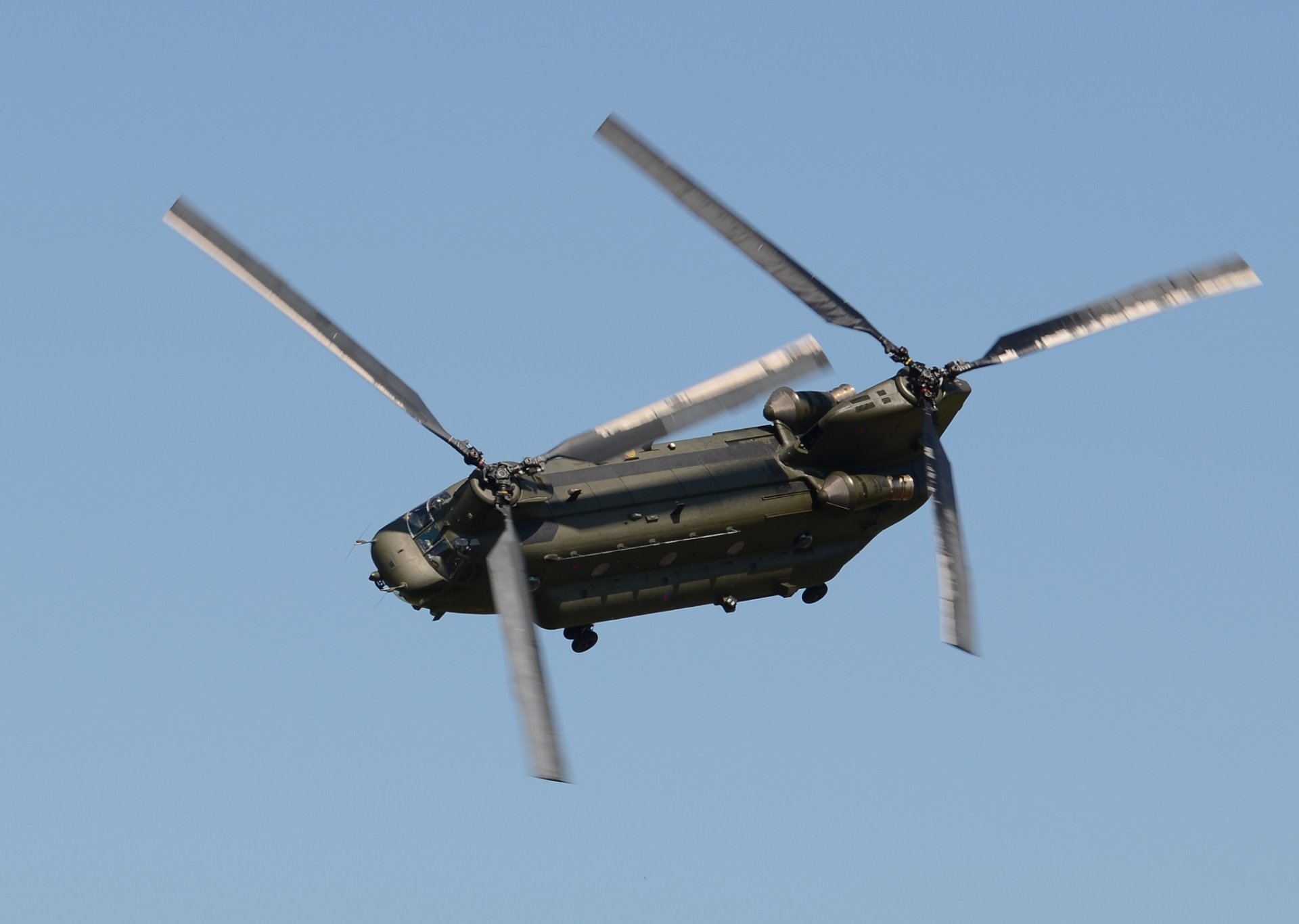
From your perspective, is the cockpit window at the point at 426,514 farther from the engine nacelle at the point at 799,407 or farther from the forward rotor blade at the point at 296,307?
the engine nacelle at the point at 799,407

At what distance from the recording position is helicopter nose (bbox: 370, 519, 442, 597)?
70.8m

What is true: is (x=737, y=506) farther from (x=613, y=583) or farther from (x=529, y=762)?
(x=529, y=762)

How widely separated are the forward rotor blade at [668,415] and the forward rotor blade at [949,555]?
20.3 feet

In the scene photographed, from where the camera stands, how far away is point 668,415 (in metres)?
68.6

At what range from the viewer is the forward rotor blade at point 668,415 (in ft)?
225

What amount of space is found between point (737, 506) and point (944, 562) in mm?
5973

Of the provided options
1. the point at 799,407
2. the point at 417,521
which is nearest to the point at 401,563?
the point at 417,521

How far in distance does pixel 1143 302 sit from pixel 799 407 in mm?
10060

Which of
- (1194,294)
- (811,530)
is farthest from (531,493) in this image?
(1194,294)

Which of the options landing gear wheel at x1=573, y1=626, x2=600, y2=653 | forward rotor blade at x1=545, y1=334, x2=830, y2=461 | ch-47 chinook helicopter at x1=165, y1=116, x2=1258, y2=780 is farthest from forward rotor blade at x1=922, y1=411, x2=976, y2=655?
landing gear wheel at x1=573, y1=626, x2=600, y2=653

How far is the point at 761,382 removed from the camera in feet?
230

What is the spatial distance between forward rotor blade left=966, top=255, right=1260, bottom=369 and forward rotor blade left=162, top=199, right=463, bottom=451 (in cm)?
1697

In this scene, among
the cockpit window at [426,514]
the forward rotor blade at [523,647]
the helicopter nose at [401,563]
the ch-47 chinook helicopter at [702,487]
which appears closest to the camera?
the forward rotor blade at [523,647]

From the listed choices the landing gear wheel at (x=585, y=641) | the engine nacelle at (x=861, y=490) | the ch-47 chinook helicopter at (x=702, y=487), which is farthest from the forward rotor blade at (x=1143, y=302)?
the landing gear wheel at (x=585, y=641)
